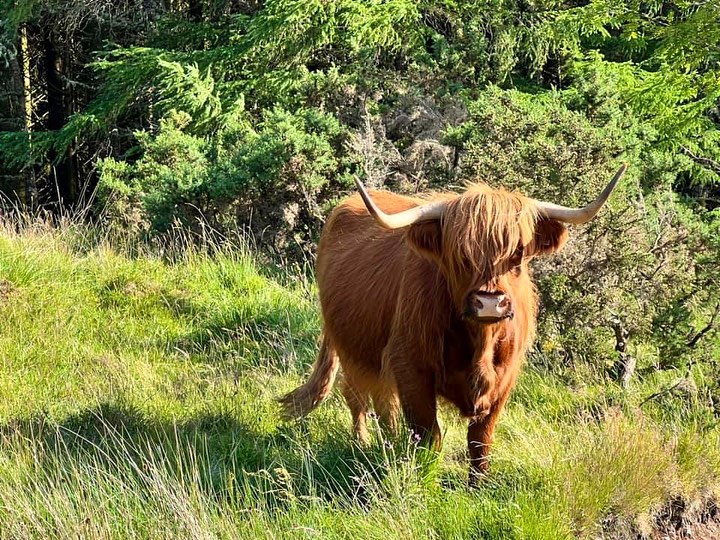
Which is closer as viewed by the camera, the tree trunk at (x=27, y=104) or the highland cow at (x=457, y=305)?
the highland cow at (x=457, y=305)

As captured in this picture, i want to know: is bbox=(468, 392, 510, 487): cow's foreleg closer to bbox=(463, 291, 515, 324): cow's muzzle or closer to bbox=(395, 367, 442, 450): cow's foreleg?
bbox=(395, 367, 442, 450): cow's foreleg

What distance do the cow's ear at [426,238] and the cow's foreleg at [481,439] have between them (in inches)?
29.0

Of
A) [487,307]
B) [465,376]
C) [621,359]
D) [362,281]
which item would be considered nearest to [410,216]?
[487,307]

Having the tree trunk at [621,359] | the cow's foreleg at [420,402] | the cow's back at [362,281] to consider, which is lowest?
the tree trunk at [621,359]

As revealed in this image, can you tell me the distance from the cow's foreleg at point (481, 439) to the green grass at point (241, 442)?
0.25 feet

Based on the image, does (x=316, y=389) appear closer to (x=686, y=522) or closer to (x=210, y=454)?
(x=210, y=454)

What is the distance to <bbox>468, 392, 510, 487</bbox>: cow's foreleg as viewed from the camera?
11.5ft

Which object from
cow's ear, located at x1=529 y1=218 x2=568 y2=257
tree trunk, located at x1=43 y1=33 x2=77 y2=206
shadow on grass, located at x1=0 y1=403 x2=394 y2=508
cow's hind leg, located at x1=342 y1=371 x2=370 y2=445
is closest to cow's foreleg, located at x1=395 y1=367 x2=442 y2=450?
shadow on grass, located at x1=0 y1=403 x2=394 y2=508

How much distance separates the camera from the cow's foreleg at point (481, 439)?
11.5 ft

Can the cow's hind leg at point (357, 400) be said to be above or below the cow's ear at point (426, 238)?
below

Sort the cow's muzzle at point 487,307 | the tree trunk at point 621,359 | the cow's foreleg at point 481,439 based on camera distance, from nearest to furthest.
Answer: the cow's muzzle at point 487,307
the cow's foreleg at point 481,439
the tree trunk at point 621,359

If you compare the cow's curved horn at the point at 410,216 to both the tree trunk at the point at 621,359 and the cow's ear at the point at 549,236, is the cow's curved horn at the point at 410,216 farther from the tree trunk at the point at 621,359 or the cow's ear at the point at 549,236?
the tree trunk at the point at 621,359

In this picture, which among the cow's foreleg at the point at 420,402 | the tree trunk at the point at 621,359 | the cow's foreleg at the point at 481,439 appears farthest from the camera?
the tree trunk at the point at 621,359

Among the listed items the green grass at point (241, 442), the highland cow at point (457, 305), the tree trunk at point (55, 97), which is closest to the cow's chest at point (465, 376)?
the highland cow at point (457, 305)
